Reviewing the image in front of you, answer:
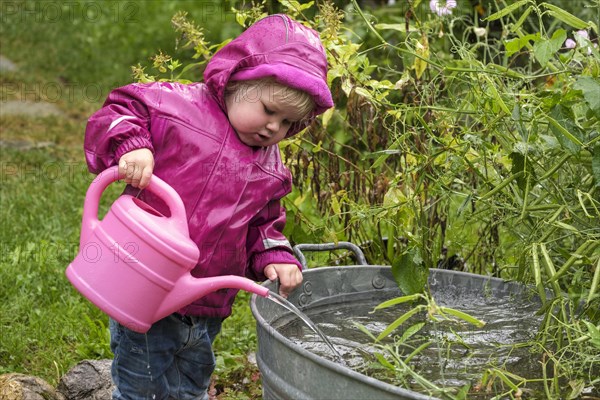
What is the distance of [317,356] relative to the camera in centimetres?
153

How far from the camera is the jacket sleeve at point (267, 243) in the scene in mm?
2240

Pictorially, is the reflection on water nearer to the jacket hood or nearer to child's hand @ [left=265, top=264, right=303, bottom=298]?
child's hand @ [left=265, top=264, right=303, bottom=298]

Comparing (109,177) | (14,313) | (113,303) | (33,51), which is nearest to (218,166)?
(109,177)

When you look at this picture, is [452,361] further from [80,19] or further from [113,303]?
[80,19]

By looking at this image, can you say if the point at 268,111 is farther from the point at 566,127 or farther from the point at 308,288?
the point at 566,127

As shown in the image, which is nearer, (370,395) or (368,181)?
(370,395)

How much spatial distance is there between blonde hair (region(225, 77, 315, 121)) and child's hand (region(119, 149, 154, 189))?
0.31m

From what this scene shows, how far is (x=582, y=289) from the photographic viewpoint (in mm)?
2102

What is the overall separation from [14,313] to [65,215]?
116 centimetres

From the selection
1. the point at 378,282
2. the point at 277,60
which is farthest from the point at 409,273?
the point at 277,60

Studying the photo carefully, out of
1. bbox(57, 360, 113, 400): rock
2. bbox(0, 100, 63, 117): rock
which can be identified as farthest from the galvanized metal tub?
bbox(0, 100, 63, 117): rock

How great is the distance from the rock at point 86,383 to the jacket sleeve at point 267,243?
0.62 meters

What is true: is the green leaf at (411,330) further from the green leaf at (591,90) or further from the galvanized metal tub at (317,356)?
the green leaf at (591,90)

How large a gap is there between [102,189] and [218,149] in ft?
1.02
